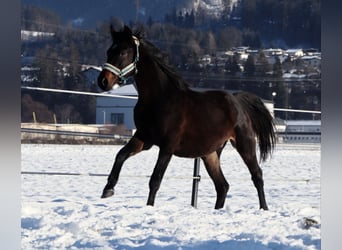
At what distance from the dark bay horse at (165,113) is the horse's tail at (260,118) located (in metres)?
0.04

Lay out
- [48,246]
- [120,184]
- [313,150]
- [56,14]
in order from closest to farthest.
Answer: [48,246]
[120,184]
[313,150]
[56,14]

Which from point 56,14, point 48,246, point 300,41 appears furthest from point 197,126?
point 56,14

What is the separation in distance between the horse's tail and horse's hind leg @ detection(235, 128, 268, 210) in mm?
81

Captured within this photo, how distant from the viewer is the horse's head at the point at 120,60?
11.0 ft

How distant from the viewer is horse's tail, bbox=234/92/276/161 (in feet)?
13.6

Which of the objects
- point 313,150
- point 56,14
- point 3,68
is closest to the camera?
point 3,68

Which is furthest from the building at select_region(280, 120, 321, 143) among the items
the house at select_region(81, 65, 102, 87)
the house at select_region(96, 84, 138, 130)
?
the house at select_region(81, 65, 102, 87)

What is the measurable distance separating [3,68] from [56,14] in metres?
21.5

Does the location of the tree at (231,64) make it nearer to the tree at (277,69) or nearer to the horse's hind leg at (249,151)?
the tree at (277,69)

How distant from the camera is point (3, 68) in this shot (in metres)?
0.51

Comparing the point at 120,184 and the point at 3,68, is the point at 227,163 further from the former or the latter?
the point at 3,68

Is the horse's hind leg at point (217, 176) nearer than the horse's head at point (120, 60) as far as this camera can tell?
No

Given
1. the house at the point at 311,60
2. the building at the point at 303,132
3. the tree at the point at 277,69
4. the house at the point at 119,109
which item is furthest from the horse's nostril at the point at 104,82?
the tree at the point at 277,69

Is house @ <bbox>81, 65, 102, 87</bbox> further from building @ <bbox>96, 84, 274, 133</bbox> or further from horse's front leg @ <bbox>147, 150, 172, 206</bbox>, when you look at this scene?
horse's front leg @ <bbox>147, 150, 172, 206</bbox>
